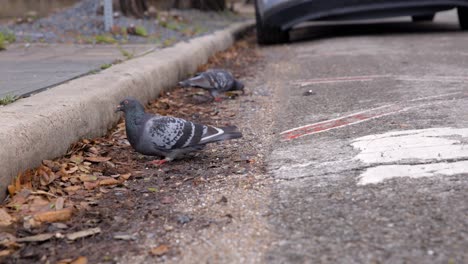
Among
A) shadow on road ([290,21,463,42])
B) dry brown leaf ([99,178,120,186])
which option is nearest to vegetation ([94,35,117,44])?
shadow on road ([290,21,463,42])

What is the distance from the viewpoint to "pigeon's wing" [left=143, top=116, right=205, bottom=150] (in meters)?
4.00

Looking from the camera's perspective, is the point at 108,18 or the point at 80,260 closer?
the point at 80,260

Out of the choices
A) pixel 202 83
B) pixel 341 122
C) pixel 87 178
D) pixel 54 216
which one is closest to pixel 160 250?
pixel 54 216

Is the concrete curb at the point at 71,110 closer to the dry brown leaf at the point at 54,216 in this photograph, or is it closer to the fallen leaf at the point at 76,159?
the fallen leaf at the point at 76,159

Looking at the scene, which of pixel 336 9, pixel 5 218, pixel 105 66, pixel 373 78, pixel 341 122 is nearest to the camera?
pixel 5 218

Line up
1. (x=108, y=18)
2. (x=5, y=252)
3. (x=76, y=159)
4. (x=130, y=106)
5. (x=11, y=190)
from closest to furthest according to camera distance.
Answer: (x=5, y=252), (x=11, y=190), (x=76, y=159), (x=130, y=106), (x=108, y=18)

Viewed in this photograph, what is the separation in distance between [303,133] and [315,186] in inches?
47.1

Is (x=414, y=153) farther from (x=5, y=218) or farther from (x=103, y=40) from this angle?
(x=103, y=40)

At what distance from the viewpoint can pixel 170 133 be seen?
13.3 ft

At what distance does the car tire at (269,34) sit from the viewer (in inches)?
408

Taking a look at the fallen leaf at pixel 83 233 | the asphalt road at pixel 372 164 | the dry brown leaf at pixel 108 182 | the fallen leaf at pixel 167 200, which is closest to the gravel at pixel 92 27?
the asphalt road at pixel 372 164

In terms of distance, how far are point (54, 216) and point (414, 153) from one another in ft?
5.86

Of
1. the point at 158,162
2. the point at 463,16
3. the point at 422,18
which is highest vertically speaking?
the point at 158,162

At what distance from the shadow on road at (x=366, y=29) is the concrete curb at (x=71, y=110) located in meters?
5.08
